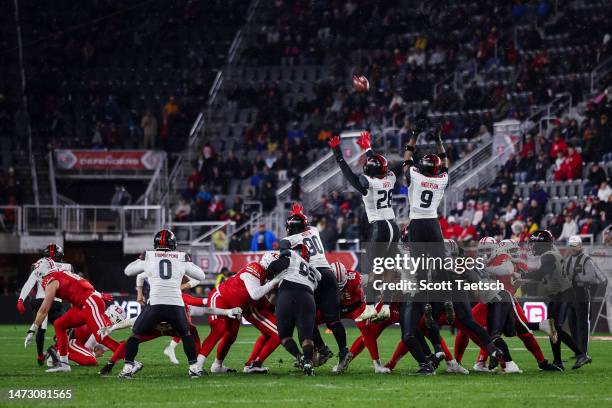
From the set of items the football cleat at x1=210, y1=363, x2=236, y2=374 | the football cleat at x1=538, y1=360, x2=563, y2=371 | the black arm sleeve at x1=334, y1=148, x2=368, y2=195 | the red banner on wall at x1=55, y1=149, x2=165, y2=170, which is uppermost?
the red banner on wall at x1=55, y1=149, x2=165, y2=170

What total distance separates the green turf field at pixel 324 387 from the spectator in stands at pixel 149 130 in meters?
23.7

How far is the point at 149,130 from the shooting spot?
42.0m

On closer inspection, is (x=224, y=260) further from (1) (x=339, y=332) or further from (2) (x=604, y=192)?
(1) (x=339, y=332)

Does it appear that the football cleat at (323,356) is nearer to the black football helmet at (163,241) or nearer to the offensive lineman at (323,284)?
the offensive lineman at (323,284)

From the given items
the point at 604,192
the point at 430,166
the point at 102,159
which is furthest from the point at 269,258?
the point at 102,159

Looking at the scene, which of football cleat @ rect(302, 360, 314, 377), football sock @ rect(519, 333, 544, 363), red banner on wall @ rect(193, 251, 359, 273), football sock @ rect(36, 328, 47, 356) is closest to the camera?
football cleat @ rect(302, 360, 314, 377)

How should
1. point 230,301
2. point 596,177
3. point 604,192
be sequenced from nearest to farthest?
point 230,301, point 604,192, point 596,177

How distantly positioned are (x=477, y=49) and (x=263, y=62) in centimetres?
922

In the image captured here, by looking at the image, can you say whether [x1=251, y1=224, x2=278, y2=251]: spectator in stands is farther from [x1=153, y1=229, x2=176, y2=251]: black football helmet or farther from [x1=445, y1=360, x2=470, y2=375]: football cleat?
[x1=153, y1=229, x2=176, y2=251]: black football helmet

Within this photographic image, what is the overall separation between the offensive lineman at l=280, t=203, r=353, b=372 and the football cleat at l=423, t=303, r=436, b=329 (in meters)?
1.13

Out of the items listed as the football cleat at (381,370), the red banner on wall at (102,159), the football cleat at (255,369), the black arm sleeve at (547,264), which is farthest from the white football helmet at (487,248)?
the red banner on wall at (102,159)

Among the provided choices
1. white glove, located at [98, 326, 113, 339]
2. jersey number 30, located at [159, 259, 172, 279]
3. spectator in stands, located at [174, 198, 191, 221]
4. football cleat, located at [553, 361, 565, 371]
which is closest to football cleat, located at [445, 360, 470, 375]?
football cleat, located at [553, 361, 565, 371]

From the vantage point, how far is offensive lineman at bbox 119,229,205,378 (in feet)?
50.1

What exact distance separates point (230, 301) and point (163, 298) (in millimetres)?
1917
